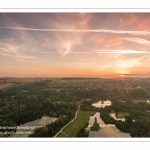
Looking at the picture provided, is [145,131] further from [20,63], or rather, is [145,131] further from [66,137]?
[20,63]

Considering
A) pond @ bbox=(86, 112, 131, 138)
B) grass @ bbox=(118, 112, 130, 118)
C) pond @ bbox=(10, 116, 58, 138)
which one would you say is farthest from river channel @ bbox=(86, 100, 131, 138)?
pond @ bbox=(10, 116, 58, 138)

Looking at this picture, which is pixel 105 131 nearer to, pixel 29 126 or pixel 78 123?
pixel 78 123

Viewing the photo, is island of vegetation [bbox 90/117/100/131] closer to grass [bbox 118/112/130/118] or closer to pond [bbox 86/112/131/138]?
pond [bbox 86/112/131/138]

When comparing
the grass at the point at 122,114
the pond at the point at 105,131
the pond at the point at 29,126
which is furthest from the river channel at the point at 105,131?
the pond at the point at 29,126

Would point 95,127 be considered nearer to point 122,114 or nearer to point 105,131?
point 105,131

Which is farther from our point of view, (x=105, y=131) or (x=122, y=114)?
(x=122, y=114)

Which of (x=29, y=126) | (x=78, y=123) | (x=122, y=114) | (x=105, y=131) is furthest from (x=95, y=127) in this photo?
(x=29, y=126)

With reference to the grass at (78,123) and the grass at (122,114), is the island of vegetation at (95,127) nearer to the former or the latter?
the grass at (78,123)

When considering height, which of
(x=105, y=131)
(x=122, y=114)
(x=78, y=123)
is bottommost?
(x=105, y=131)

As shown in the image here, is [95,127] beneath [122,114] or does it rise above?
beneath
